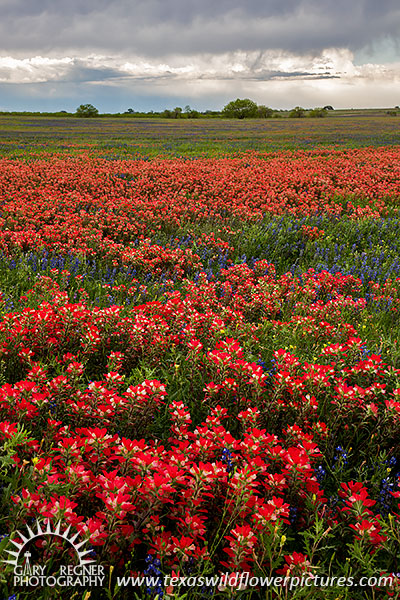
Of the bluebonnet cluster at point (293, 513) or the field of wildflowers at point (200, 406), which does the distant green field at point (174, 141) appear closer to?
the field of wildflowers at point (200, 406)

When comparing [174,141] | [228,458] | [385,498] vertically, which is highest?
[174,141]

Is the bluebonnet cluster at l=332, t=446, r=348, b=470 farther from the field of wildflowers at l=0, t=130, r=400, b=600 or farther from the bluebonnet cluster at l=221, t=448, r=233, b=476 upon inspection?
the bluebonnet cluster at l=221, t=448, r=233, b=476

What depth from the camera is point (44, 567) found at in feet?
5.20

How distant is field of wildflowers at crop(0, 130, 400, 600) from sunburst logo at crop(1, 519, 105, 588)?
0.04m

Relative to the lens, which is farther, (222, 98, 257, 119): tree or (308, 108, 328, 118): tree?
(222, 98, 257, 119): tree

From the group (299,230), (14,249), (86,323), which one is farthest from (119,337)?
(299,230)

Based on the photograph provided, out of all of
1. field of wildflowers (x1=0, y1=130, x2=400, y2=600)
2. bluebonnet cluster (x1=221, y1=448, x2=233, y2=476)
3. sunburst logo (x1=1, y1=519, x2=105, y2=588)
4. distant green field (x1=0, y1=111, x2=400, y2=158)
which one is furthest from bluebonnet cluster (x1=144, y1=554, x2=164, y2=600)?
distant green field (x1=0, y1=111, x2=400, y2=158)

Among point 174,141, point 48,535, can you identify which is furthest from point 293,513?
point 174,141

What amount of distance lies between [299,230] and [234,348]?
6358 millimetres

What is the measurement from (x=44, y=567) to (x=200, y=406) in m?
1.57

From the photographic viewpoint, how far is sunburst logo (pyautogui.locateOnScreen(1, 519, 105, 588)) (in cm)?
155

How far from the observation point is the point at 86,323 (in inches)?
146

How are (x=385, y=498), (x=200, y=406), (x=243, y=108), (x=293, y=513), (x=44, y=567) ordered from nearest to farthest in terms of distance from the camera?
(x=44, y=567) → (x=293, y=513) → (x=385, y=498) → (x=200, y=406) → (x=243, y=108)

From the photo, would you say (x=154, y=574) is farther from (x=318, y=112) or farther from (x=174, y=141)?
(x=318, y=112)
